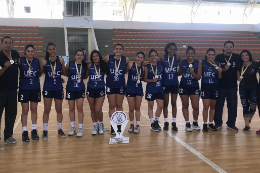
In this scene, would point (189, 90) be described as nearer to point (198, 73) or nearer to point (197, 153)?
point (198, 73)

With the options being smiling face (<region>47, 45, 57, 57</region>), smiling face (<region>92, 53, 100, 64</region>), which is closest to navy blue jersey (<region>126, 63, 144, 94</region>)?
smiling face (<region>92, 53, 100, 64</region>)

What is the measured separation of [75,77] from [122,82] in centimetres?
73

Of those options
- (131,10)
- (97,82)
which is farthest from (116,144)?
(131,10)

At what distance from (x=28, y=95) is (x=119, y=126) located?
1392 millimetres

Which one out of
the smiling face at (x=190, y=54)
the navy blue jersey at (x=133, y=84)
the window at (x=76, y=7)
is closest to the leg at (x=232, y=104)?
the smiling face at (x=190, y=54)

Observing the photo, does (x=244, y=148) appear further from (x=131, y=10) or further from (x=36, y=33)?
(x=131, y=10)

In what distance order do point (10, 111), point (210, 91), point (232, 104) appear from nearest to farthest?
point (10, 111), point (210, 91), point (232, 104)

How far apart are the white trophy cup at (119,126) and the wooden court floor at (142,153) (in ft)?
0.33

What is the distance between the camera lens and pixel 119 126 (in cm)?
365

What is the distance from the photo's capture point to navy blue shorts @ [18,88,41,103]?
140 inches

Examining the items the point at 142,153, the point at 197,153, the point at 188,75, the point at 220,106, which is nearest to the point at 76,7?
the point at 188,75

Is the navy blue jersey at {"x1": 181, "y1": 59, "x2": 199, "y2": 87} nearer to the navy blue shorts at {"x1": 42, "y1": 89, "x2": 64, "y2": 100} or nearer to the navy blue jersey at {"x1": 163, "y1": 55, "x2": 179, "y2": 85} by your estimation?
the navy blue jersey at {"x1": 163, "y1": 55, "x2": 179, "y2": 85}

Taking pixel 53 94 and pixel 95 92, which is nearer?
pixel 53 94

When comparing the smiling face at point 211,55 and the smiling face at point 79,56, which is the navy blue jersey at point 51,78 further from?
the smiling face at point 211,55
